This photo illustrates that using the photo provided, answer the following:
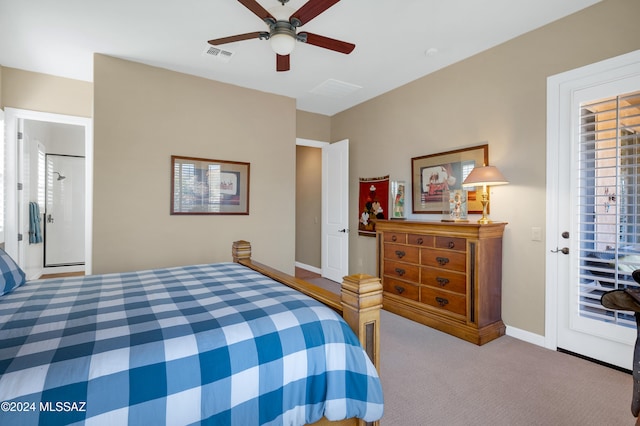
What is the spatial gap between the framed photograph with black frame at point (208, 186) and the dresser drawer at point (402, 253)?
2.02 metres

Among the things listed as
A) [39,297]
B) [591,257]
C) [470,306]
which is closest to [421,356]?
[470,306]

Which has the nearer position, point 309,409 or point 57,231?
point 309,409

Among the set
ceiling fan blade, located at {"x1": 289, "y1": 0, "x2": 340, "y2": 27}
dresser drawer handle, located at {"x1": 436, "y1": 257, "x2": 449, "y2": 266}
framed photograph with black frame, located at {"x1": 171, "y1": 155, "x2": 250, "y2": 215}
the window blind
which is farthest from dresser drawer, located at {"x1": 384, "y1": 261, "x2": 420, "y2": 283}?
ceiling fan blade, located at {"x1": 289, "y1": 0, "x2": 340, "y2": 27}

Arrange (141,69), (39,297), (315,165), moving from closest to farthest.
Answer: (39,297) < (141,69) < (315,165)

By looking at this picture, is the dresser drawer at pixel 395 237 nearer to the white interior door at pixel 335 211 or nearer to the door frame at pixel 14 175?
the white interior door at pixel 335 211

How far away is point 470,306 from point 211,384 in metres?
2.58

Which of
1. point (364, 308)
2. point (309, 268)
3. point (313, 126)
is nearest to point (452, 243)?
point (364, 308)

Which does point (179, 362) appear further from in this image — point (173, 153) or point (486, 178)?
point (173, 153)

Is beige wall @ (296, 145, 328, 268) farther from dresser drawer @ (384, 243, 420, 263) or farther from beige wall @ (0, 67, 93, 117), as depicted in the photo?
beige wall @ (0, 67, 93, 117)

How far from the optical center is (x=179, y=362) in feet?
3.41

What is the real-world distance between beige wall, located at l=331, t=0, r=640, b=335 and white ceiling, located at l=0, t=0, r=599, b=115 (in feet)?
0.54

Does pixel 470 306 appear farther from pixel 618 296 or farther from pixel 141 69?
pixel 141 69

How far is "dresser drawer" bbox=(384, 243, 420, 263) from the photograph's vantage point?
11.2ft

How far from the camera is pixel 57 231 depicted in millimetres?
5742
